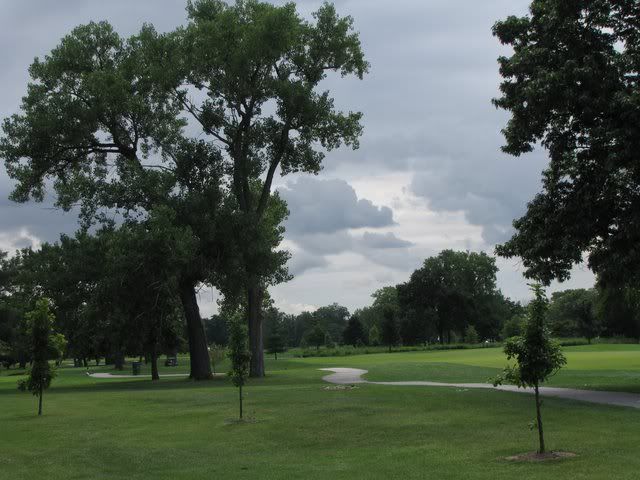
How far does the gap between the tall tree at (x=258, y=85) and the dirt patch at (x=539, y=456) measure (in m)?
24.4

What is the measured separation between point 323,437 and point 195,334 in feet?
81.1

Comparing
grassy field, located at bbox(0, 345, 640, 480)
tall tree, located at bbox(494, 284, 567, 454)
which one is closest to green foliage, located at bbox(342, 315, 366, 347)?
grassy field, located at bbox(0, 345, 640, 480)

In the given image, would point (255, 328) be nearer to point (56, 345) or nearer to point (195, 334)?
point (195, 334)

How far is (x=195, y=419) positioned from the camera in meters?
19.2

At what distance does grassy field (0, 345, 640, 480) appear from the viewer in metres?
11.2

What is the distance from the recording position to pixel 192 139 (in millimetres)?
38125

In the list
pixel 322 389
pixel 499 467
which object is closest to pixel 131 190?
pixel 322 389

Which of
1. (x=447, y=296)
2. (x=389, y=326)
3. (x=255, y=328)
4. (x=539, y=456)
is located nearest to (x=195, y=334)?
(x=255, y=328)

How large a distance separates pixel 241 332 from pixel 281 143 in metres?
21.4

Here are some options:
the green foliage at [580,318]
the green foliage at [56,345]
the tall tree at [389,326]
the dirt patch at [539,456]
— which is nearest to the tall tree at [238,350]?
the green foliage at [56,345]

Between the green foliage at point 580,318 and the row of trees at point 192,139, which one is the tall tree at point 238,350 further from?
the green foliage at point 580,318

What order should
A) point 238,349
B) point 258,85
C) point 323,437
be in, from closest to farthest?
point 323,437
point 238,349
point 258,85

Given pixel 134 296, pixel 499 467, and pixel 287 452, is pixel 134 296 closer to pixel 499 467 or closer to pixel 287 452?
pixel 287 452

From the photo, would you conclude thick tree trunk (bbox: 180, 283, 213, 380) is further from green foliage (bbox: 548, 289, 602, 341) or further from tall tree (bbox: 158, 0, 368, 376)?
green foliage (bbox: 548, 289, 602, 341)
